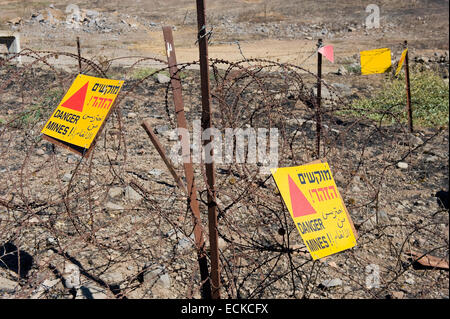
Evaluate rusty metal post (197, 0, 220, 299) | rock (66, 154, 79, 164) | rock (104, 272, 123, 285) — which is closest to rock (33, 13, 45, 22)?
rock (66, 154, 79, 164)

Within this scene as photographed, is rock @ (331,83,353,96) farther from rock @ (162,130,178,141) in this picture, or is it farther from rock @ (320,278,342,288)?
rock @ (320,278,342,288)

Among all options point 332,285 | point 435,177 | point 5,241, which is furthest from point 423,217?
point 5,241

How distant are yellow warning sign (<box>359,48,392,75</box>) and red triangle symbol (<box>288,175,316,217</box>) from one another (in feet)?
14.9

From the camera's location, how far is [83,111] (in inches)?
133

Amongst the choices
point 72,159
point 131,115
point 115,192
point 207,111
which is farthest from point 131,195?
point 131,115

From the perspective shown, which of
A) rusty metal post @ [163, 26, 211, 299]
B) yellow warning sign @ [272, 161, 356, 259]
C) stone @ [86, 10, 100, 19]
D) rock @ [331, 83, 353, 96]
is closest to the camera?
yellow warning sign @ [272, 161, 356, 259]

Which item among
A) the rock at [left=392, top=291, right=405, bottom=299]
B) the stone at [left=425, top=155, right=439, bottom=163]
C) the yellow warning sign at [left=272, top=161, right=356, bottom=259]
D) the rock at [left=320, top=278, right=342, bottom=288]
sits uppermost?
the yellow warning sign at [left=272, top=161, right=356, bottom=259]

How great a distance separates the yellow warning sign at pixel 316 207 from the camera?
2.82m

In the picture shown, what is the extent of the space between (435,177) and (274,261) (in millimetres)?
3053

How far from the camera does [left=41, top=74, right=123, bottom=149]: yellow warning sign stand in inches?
127

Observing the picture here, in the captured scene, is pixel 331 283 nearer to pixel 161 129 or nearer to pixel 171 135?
pixel 171 135

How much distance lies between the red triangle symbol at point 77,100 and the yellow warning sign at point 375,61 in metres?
4.70

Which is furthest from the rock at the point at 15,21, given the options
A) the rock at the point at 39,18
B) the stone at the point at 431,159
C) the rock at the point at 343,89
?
the stone at the point at 431,159

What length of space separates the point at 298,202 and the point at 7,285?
2.49 m
